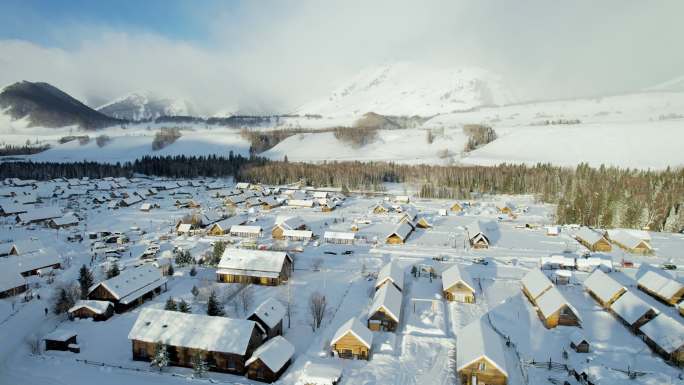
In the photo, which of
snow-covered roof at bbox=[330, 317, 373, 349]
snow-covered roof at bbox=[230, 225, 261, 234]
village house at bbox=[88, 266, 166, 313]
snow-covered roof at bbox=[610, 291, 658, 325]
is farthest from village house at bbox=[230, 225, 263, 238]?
snow-covered roof at bbox=[610, 291, 658, 325]

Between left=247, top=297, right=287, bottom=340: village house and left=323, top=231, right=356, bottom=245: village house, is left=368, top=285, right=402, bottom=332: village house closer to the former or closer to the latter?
left=247, top=297, right=287, bottom=340: village house

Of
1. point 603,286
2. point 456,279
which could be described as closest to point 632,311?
point 603,286

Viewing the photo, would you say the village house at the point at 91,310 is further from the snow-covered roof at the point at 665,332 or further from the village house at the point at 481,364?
the snow-covered roof at the point at 665,332

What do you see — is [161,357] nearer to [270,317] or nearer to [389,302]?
[270,317]

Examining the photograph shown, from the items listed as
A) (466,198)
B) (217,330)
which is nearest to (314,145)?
(466,198)

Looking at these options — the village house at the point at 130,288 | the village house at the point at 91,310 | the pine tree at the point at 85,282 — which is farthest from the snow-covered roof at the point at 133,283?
the village house at the point at 91,310

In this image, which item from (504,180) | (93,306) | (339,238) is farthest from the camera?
(504,180)

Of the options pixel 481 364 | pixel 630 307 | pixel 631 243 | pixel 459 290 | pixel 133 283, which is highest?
pixel 133 283
